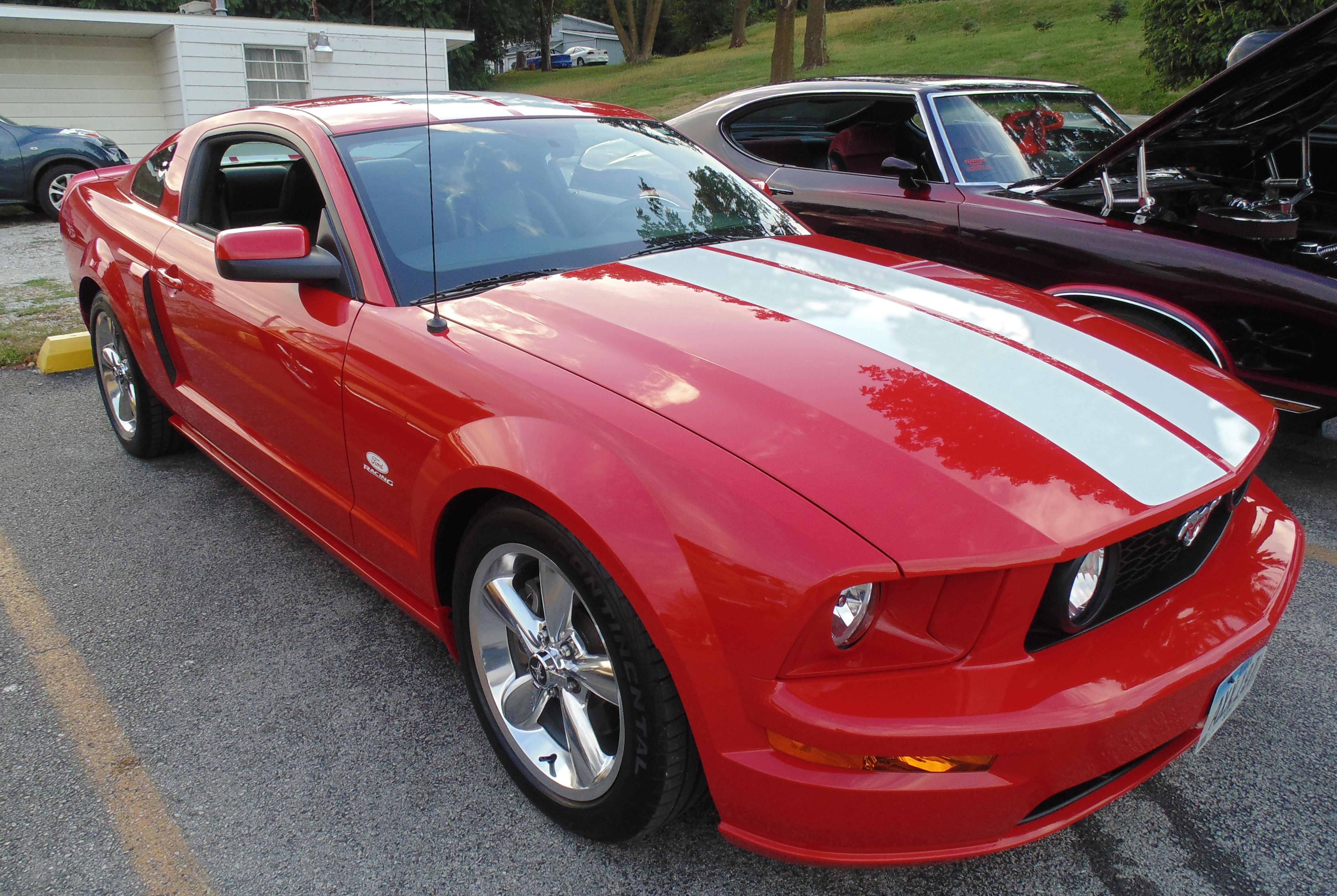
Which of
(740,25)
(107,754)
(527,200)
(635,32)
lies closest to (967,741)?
(527,200)

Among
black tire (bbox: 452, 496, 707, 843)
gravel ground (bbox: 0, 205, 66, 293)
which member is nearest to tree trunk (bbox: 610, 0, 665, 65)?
gravel ground (bbox: 0, 205, 66, 293)

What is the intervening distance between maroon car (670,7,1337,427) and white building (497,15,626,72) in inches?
2355

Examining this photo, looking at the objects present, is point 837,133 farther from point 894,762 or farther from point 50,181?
point 50,181

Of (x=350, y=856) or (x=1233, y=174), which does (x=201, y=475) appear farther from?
(x=1233, y=174)

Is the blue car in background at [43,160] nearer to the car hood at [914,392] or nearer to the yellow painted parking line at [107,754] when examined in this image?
the yellow painted parking line at [107,754]

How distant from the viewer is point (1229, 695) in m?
1.76

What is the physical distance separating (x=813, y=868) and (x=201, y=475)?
3127mm

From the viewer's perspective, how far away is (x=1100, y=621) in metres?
1.67

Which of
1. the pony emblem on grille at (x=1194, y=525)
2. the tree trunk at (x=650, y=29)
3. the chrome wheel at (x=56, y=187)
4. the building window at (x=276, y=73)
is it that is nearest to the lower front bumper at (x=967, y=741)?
the pony emblem on grille at (x=1194, y=525)

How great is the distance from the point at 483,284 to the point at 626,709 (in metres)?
1.21

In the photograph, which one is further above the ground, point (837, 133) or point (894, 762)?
point (837, 133)

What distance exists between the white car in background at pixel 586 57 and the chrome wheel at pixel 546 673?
58.8 metres

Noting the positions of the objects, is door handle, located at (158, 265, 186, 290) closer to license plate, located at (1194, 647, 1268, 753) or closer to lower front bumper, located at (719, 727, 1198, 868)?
lower front bumper, located at (719, 727, 1198, 868)

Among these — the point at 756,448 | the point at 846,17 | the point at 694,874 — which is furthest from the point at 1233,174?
the point at 846,17
